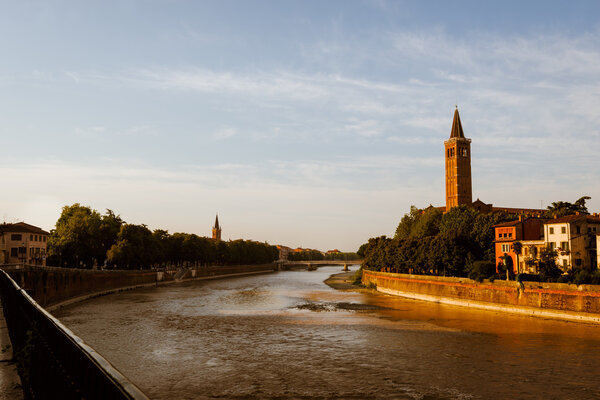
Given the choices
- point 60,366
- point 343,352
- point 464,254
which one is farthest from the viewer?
point 464,254

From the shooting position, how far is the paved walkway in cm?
666

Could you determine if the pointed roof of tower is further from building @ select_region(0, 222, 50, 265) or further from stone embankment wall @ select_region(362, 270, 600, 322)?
building @ select_region(0, 222, 50, 265)

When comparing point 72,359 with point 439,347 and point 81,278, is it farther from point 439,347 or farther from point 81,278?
point 81,278

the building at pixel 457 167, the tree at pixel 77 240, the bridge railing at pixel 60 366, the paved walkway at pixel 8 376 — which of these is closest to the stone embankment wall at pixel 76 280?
the tree at pixel 77 240

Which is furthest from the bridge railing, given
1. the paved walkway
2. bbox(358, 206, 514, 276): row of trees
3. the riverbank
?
the riverbank

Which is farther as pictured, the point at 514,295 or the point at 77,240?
the point at 77,240

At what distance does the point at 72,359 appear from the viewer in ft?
15.2

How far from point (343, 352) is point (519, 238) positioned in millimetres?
37207

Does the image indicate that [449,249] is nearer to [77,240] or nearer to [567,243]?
[567,243]

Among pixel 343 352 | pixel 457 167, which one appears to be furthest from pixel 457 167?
pixel 343 352

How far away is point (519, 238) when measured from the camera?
5709 centimetres

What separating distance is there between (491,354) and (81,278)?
45050mm

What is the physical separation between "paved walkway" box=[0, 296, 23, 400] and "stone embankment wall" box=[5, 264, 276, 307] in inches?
582

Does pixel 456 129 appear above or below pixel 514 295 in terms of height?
above
